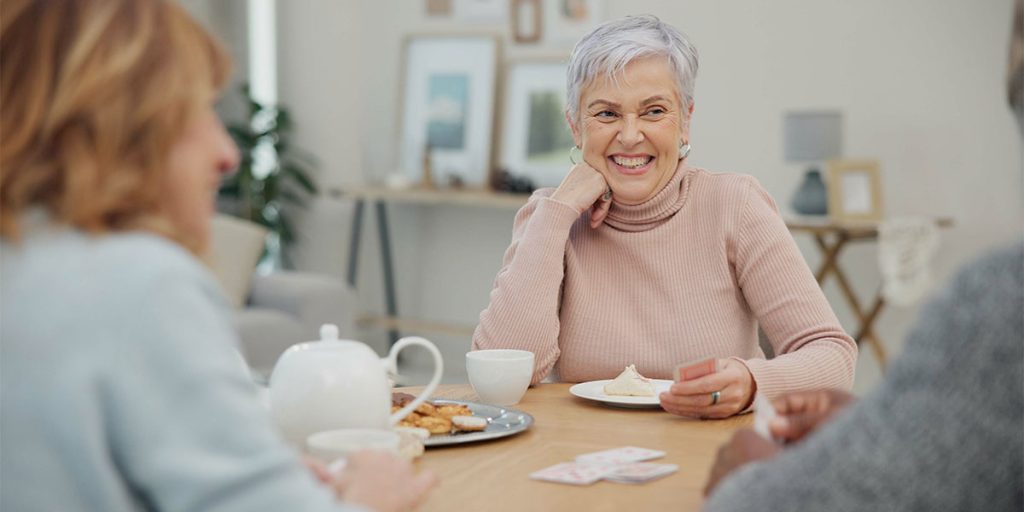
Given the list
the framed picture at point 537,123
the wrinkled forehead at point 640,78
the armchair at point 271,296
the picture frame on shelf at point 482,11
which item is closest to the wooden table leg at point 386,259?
the framed picture at point 537,123

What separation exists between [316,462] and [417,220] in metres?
5.25

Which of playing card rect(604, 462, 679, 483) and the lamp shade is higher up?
the lamp shade

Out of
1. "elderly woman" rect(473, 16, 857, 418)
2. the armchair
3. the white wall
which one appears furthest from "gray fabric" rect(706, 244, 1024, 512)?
the armchair

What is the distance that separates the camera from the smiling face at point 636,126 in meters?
2.16

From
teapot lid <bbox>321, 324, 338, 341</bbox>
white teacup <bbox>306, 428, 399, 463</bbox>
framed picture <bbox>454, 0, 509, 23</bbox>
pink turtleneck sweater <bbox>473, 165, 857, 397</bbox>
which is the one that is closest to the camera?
white teacup <bbox>306, 428, 399, 463</bbox>

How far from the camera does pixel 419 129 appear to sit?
6168mm

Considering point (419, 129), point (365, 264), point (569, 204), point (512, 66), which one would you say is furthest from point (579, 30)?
point (569, 204)

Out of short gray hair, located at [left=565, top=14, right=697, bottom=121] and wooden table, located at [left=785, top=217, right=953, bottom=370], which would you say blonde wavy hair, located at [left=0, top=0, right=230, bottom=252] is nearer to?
short gray hair, located at [left=565, top=14, right=697, bottom=121]

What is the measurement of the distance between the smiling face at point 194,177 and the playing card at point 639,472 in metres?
0.56

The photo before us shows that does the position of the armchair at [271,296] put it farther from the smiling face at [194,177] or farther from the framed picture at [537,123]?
the smiling face at [194,177]

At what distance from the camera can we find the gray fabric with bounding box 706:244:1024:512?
0.88 metres

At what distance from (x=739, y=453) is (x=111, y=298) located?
623mm

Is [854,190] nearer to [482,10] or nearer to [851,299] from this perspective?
[851,299]

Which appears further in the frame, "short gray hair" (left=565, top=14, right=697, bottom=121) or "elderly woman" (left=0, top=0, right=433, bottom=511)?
"short gray hair" (left=565, top=14, right=697, bottom=121)
